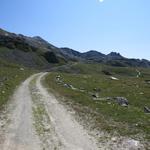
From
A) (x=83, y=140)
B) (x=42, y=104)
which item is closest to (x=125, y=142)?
(x=83, y=140)

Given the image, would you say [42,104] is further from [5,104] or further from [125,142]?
[125,142]

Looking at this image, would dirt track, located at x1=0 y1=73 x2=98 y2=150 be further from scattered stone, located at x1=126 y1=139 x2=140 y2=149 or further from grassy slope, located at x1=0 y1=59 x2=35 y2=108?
grassy slope, located at x1=0 y1=59 x2=35 y2=108

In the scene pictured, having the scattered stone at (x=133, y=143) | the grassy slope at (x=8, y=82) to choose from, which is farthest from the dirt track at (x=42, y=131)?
the grassy slope at (x=8, y=82)

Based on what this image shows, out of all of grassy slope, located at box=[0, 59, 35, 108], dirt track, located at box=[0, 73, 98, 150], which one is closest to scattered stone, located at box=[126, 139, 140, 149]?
dirt track, located at box=[0, 73, 98, 150]

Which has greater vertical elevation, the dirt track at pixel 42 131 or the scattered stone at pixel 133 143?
the scattered stone at pixel 133 143

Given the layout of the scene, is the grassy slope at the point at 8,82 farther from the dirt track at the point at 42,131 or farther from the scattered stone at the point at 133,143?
the scattered stone at the point at 133,143

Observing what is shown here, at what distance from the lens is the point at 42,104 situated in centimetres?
3456

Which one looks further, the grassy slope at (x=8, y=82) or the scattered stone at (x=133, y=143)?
the grassy slope at (x=8, y=82)

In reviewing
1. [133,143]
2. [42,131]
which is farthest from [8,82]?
[133,143]

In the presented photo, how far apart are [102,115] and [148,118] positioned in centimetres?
414

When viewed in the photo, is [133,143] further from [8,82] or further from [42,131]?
[8,82]

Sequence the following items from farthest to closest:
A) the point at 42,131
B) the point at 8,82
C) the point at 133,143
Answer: the point at 8,82
the point at 42,131
the point at 133,143

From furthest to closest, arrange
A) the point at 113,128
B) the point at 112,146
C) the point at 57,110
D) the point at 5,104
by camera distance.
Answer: the point at 5,104
the point at 57,110
the point at 113,128
the point at 112,146

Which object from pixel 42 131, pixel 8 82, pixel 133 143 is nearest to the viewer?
pixel 133 143
